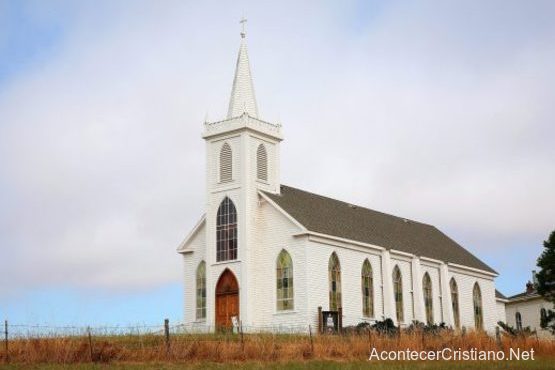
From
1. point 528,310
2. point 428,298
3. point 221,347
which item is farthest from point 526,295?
point 221,347

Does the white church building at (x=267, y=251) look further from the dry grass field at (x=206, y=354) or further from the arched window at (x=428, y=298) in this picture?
the dry grass field at (x=206, y=354)

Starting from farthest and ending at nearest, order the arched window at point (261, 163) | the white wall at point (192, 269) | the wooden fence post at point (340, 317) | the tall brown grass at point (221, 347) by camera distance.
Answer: the white wall at point (192, 269)
the arched window at point (261, 163)
the wooden fence post at point (340, 317)
the tall brown grass at point (221, 347)

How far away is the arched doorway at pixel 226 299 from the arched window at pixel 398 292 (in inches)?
461

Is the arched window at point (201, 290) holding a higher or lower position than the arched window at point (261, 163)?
lower

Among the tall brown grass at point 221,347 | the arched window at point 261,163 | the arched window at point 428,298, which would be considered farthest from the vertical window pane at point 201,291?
the arched window at point 428,298

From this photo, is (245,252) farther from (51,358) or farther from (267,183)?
(51,358)

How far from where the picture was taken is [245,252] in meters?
51.6

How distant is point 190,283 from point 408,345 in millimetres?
20560

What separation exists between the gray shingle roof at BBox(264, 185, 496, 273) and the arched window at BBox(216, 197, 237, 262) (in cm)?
244

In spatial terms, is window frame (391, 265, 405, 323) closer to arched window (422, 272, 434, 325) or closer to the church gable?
arched window (422, 272, 434, 325)

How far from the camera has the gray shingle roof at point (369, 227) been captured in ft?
176

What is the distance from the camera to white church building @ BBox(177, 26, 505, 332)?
167ft

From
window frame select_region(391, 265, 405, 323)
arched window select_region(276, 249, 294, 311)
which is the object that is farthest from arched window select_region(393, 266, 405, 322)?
arched window select_region(276, 249, 294, 311)

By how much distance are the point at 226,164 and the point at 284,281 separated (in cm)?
765
